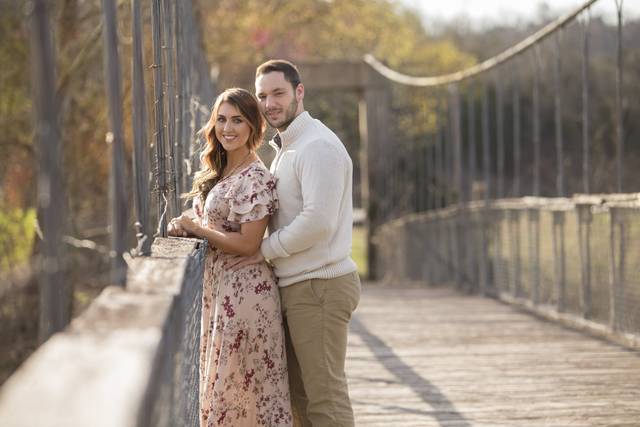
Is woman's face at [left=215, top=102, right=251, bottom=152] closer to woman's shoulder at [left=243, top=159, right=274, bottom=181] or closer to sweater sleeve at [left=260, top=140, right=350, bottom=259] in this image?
woman's shoulder at [left=243, top=159, right=274, bottom=181]

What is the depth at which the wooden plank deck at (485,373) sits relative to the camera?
4.38 meters

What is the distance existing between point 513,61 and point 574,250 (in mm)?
2130

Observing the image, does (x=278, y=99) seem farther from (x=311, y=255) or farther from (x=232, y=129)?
(x=311, y=255)

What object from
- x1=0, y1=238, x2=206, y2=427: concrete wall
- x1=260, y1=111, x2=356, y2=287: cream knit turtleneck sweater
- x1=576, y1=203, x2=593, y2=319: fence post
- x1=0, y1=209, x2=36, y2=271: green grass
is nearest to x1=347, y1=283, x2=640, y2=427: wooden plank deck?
x1=576, y1=203, x2=593, y2=319: fence post

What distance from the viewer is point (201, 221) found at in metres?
3.61

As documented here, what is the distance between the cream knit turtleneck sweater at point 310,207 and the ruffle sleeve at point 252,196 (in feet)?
0.15

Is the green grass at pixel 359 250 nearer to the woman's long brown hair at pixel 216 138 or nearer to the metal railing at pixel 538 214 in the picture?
the metal railing at pixel 538 214

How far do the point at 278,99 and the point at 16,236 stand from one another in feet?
21.5

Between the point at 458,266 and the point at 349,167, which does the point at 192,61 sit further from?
the point at 458,266

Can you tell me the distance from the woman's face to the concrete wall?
1.08 metres

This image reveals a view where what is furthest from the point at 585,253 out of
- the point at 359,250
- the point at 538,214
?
the point at 359,250

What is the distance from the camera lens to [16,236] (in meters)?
9.65

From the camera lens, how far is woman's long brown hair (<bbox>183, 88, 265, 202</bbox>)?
140 inches

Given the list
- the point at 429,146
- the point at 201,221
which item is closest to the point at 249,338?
the point at 201,221
